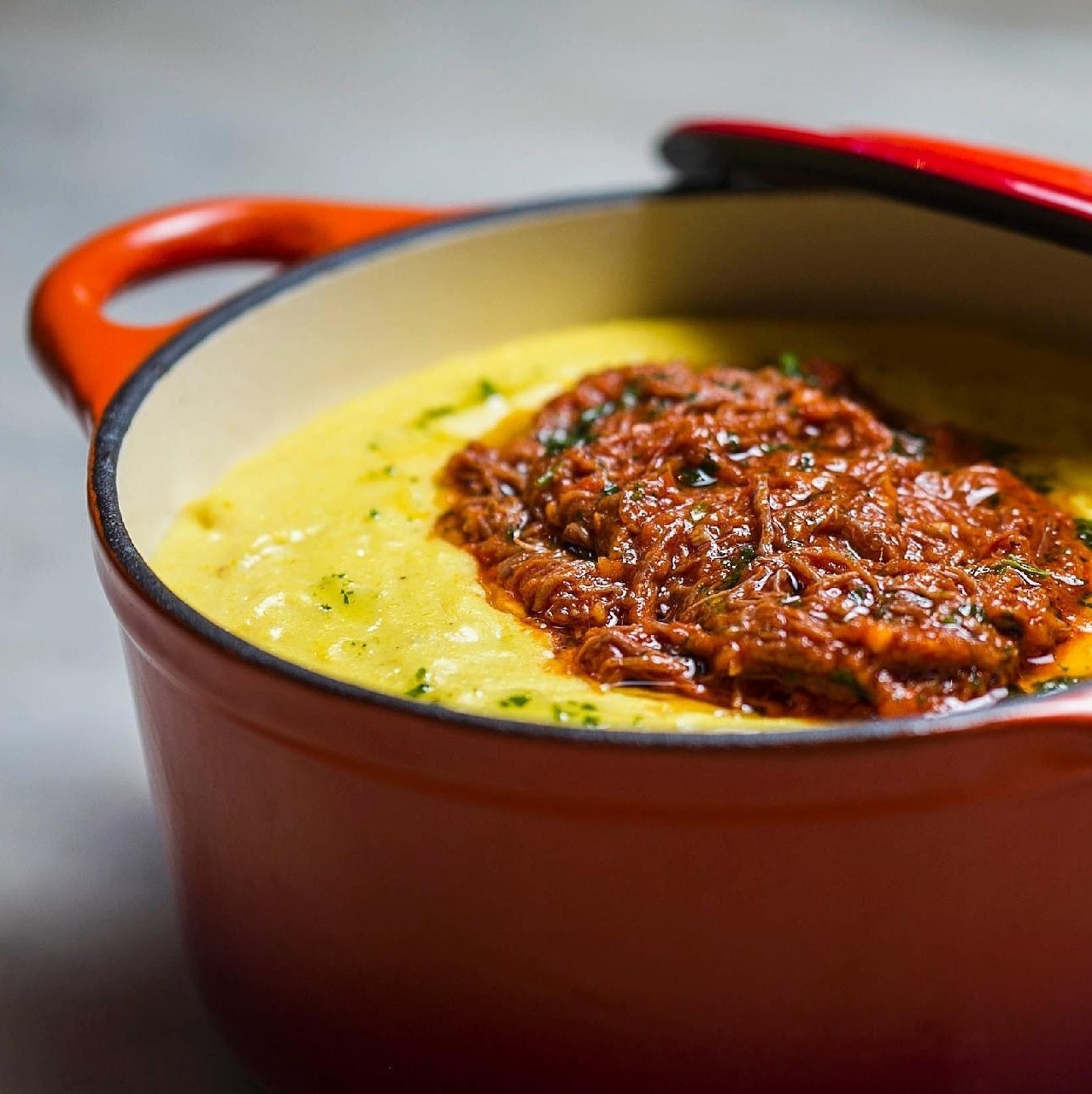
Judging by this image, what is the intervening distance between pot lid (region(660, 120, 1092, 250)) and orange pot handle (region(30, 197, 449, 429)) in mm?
519

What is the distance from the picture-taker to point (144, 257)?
8.77 feet

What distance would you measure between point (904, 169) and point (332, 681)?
1.41 meters

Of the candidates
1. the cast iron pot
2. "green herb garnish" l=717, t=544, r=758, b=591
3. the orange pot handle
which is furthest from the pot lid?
the cast iron pot

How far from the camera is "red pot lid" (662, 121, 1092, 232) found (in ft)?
7.86

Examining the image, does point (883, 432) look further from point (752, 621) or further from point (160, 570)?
point (160, 570)

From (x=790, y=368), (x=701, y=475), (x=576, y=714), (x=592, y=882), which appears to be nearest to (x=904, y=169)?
(x=790, y=368)

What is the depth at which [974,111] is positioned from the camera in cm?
542

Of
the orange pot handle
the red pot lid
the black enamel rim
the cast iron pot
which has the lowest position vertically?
the cast iron pot

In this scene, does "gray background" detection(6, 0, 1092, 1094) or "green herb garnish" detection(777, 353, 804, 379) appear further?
"gray background" detection(6, 0, 1092, 1094)

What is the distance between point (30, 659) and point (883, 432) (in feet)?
5.35

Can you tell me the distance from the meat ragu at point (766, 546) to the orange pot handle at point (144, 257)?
499 mm

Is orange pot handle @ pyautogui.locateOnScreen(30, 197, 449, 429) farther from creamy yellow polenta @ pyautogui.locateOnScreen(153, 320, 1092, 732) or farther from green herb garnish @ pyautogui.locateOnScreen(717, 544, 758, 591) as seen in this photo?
green herb garnish @ pyautogui.locateOnScreen(717, 544, 758, 591)

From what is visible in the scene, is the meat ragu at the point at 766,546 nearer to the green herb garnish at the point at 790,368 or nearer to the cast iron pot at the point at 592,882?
the green herb garnish at the point at 790,368

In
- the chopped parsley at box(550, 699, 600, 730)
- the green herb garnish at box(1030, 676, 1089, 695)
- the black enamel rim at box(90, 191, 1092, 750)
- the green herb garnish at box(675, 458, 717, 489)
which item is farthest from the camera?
the green herb garnish at box(675, 458, 717, 489)
